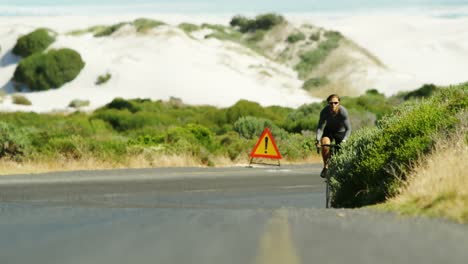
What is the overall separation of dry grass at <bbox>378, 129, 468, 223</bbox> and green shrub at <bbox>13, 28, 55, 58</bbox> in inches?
4228

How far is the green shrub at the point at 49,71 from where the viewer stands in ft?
374

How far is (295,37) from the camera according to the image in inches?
6491

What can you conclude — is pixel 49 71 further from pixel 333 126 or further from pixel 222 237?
pixel 222 237

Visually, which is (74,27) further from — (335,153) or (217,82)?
(335,153)

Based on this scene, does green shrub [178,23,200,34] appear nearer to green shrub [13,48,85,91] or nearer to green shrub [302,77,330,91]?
green shrub [302,77,330,91]

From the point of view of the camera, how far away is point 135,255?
29.6 feet

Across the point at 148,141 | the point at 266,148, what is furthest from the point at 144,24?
the point at 266,148

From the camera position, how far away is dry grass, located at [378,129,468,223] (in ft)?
40.1

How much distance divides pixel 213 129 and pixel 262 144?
24.3 m

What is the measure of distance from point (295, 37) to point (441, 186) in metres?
153

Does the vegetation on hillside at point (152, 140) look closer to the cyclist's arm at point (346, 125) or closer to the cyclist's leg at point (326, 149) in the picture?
the cyclist's leg at point (326, 149)

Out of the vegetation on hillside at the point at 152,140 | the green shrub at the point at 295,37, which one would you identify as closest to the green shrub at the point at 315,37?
the green shrub at the point at 295,37

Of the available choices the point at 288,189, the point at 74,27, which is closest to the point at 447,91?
the point at 288,189

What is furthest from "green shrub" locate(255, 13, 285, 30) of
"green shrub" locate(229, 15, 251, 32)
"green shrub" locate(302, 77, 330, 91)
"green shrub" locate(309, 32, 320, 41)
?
"green shrub" locate(302, 77, 330, 91)
